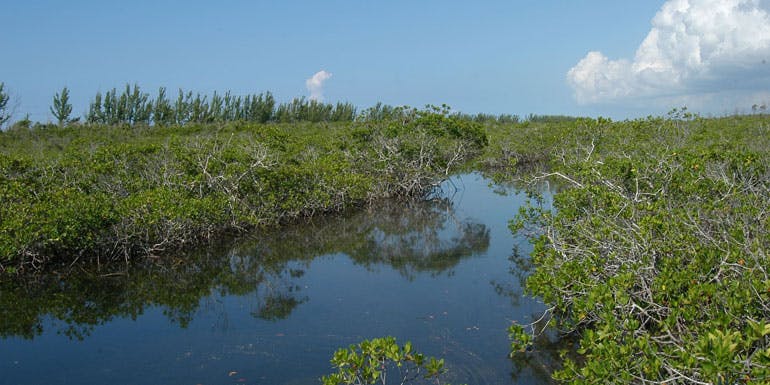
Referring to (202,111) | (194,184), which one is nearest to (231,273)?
(194,184)

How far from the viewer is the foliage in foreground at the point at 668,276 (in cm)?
428

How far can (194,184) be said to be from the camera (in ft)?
44.8

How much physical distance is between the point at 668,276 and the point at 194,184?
10.7 m

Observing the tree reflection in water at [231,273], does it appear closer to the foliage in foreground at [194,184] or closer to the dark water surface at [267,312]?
the dark water surface at [267,312]

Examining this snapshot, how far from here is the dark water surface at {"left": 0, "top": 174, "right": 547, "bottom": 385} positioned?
7.25 meters

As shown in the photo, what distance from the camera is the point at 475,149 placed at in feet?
74.2

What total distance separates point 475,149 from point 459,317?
47.2 ft

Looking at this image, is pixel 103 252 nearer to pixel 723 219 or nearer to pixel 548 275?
pixel 548 275

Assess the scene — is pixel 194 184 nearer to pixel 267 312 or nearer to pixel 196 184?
pixel 196 184

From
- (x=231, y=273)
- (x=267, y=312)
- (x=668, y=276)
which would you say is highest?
(x=668, y=276)

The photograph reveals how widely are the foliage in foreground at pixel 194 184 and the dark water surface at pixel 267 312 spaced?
65 centimetres

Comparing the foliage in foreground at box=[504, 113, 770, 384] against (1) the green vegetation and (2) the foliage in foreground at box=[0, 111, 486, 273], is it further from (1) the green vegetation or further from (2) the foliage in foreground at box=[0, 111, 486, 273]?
(1) the green vegetation

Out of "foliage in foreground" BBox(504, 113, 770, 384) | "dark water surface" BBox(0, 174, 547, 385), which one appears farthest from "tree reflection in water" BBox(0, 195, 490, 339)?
"foliage in foreground" BBox(504, 113, 770, 384)

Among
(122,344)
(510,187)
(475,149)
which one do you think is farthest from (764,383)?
(510,187)
